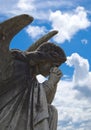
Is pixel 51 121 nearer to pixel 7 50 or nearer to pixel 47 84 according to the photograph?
pixel 47 84

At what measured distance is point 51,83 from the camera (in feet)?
42.4

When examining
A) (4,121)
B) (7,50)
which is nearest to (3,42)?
(7,50)

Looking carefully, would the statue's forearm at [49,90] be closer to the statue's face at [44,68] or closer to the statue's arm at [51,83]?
the statue's arm at [51,83]

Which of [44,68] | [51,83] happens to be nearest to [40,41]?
[44,68]

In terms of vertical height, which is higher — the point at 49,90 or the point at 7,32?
the point at 7,32

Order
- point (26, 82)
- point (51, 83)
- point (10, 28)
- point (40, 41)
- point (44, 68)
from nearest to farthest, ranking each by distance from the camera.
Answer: point (10, 28), point (26, 82), point (51, 83), point (44, 68), point (40, 41)

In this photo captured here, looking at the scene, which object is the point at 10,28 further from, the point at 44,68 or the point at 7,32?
the point at 44,68

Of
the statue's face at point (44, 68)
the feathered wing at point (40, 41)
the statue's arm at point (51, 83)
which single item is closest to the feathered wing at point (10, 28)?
the statue's face at point (44, 68)

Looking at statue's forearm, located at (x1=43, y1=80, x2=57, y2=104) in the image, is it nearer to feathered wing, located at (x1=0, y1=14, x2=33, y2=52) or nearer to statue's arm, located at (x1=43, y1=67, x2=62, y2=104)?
statue's arm, located at (x1=43, y1=67, x2=62, y2=104)

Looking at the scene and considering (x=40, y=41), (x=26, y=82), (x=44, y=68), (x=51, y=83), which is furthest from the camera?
(x=40, y=41)

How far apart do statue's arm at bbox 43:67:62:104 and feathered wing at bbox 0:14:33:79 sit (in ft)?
3.85

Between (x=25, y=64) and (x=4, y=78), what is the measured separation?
0.70 metres

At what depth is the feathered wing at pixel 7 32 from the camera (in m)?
12.4

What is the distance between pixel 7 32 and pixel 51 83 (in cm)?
175
